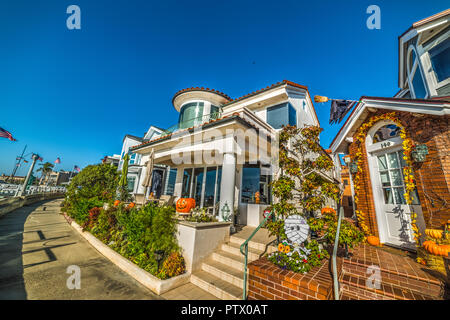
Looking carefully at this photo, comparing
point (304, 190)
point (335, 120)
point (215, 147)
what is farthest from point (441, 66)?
point (215, 147)

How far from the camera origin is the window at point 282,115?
915 cm

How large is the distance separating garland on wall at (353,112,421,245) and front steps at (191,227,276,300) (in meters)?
3.21

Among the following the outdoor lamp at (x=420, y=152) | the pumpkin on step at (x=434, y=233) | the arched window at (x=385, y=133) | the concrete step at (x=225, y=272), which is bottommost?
the concrete step at (x=225, y=272)

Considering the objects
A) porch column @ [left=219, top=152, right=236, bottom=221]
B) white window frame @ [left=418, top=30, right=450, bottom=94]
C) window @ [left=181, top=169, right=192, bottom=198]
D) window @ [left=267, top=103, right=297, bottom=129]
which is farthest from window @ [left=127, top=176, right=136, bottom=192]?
white window frame @ [left=418, top=30, right=450, bottom=94]

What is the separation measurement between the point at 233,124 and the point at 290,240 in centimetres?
381

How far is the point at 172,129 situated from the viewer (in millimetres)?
9625

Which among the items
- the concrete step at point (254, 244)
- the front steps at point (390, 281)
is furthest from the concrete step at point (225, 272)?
the front steps at point (390, 281)

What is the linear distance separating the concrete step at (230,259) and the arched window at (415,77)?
9697 millimetres

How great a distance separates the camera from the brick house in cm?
382

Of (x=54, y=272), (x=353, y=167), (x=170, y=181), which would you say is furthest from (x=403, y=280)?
(x=170, y=181)

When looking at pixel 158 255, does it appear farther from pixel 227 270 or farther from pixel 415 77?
pixel 415 77

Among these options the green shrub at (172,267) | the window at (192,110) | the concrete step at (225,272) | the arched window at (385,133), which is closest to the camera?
the concrete step at (225,272)

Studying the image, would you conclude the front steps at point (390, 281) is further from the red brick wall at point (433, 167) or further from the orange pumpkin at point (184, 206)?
the orange pumpkin at point (184, 206)

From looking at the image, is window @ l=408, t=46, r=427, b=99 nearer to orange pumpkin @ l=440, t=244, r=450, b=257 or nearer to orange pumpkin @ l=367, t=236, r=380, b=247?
orange pumpkin @ l=367, t=236, r=380, b=247
